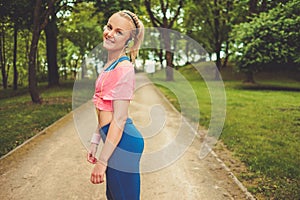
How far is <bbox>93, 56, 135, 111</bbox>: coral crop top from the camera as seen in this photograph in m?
2.12

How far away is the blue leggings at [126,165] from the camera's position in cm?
223

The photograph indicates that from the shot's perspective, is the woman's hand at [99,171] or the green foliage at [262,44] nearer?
the woman's hand at [99,171]

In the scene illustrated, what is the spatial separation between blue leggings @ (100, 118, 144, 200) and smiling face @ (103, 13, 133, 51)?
527 millimetres

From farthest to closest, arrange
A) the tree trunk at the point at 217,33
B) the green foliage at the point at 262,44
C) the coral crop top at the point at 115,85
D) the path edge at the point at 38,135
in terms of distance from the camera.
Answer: the tree trunk at the point at 217,33 < the green foliage at the point at 262,44 < the path edge at the point at 38,135 < the coral crop top at the point at 115,85

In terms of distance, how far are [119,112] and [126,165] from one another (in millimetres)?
418

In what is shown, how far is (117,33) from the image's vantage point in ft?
7.34

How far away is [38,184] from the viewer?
18.2 feet

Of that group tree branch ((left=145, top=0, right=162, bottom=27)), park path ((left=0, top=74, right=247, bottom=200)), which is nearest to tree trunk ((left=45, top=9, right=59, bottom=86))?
tree branch ((left=145, top=0, right=162, bottom=27))

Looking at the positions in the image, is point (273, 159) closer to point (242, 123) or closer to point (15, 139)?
point (242, 123)

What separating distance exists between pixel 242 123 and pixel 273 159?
428cm

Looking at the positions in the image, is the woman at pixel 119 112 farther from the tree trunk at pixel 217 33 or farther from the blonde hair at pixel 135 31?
the tree trunk at pixel 217 33

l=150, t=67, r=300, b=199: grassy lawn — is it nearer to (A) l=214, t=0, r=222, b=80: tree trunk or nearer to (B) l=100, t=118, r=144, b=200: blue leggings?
(B) l=100, t=118, r=144, b=200: blue leggings

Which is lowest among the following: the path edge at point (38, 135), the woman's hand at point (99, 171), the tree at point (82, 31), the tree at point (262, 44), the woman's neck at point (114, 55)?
the path edge at point (38, 135)

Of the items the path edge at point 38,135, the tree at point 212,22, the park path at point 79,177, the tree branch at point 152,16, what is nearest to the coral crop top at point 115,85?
the park path at point 79,177
